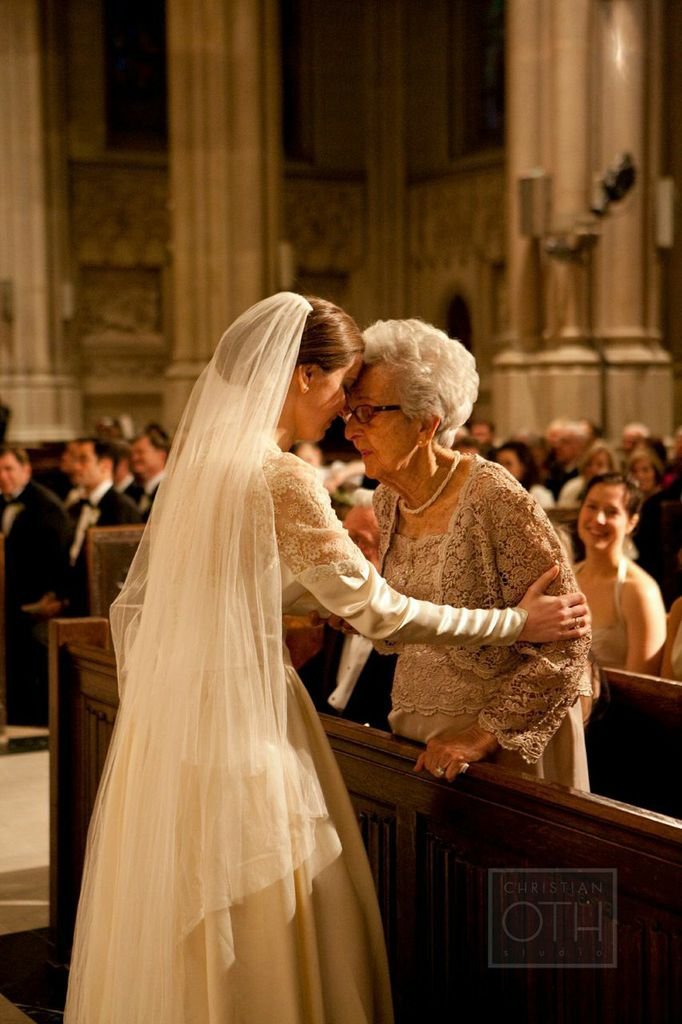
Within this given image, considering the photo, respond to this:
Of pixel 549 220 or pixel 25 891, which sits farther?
pixel 549 220

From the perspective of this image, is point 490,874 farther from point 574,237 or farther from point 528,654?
point 574,237

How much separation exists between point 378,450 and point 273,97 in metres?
13.0

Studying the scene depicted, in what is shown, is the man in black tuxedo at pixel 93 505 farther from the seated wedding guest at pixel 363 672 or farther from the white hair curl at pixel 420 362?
the white hair curl at pixel 420 362

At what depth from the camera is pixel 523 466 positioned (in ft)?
29.7

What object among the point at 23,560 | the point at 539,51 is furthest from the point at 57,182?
the point at 23,560

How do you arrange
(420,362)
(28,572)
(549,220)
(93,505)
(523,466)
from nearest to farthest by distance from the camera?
1. (420,362)
2. (28,572)
3. (93,505)
4. (523,466)
5. (549,220)

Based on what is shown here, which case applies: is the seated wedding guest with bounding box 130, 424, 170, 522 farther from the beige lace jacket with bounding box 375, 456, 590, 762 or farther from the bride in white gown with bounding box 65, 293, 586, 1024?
the bride in white gown with bounding box 65, 293, 586, 1024

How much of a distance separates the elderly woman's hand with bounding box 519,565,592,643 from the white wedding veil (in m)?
0.50

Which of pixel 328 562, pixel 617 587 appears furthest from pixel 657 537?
pixel 328 562

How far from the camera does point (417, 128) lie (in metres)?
21.5

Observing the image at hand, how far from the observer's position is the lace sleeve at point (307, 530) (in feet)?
9.07

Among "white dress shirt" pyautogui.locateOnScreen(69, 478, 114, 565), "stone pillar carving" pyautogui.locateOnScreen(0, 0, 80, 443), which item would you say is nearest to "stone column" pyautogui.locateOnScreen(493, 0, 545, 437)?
"white dress shirt" pyautogui.locateOnScreen(69, 478, 114, 565)

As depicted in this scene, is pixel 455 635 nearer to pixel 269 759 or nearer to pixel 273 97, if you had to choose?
pixel 269 759

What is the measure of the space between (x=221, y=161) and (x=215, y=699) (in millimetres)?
12997
